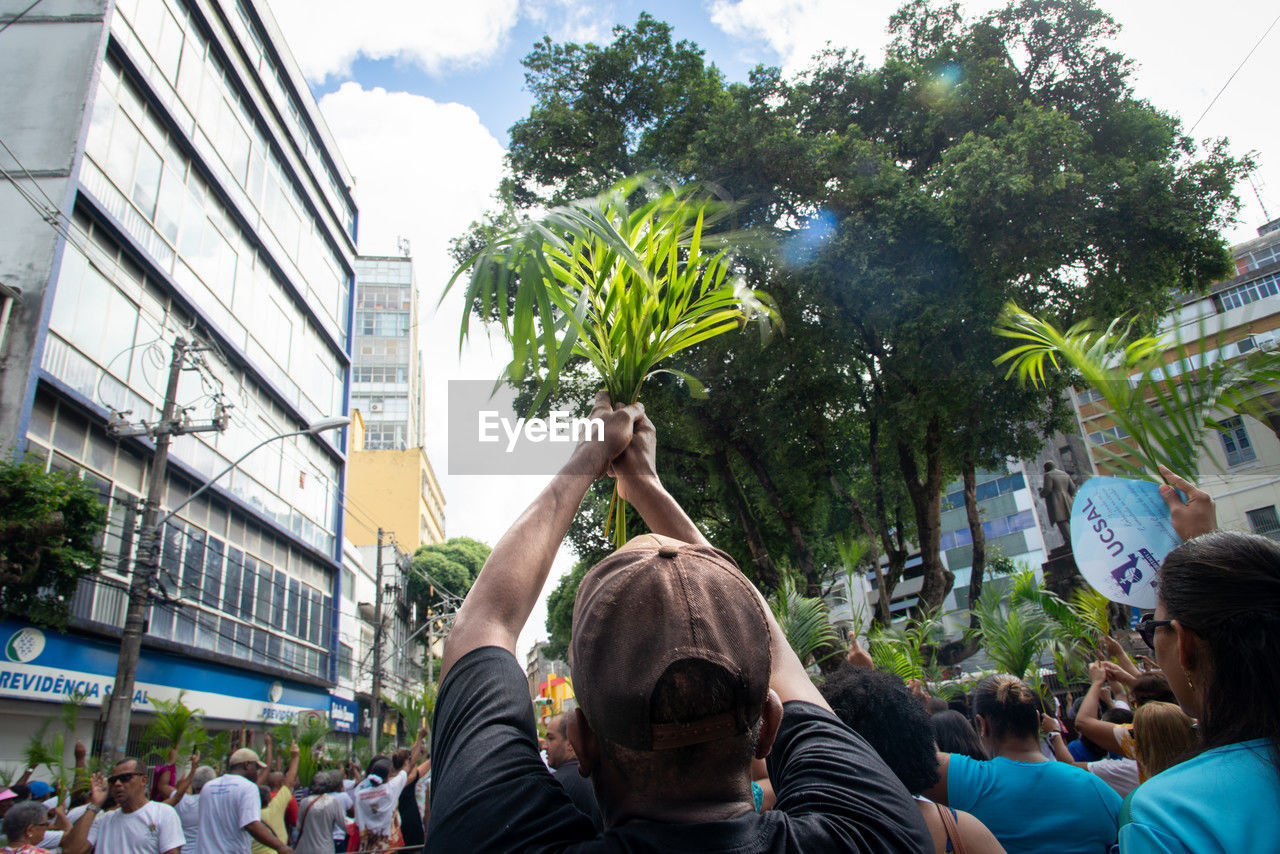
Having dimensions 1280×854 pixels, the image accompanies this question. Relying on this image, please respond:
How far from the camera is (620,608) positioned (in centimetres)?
103

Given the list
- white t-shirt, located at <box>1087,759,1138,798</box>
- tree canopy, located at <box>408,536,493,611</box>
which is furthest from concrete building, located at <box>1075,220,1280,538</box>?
tree canopy, located at <box>408,536,493,611</box>

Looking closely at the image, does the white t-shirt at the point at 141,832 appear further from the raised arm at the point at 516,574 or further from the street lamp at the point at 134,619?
the raised arm at the point at 516,574

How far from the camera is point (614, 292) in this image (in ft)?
8.97

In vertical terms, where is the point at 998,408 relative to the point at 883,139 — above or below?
below

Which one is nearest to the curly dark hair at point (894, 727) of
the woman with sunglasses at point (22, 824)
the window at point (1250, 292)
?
the woman with sunglasses at point (22, 824)

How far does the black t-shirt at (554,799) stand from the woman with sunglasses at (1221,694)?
38cm

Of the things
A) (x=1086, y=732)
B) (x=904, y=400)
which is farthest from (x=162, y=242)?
(x=1086, y=732)

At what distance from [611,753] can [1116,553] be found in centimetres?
297

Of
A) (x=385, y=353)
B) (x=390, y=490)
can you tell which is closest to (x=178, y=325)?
(x=390, y=490)

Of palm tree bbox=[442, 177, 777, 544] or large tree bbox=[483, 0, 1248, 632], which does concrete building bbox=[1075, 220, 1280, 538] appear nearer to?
large tree bbox=[483, 0, 1248, 632]

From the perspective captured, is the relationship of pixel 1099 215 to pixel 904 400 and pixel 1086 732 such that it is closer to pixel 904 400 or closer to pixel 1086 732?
pixel 904 400

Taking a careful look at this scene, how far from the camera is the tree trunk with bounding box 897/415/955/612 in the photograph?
14.0m

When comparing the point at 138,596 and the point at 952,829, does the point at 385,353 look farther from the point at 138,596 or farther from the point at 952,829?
the point at 952,829

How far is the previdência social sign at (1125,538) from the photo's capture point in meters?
Result: 3.16
